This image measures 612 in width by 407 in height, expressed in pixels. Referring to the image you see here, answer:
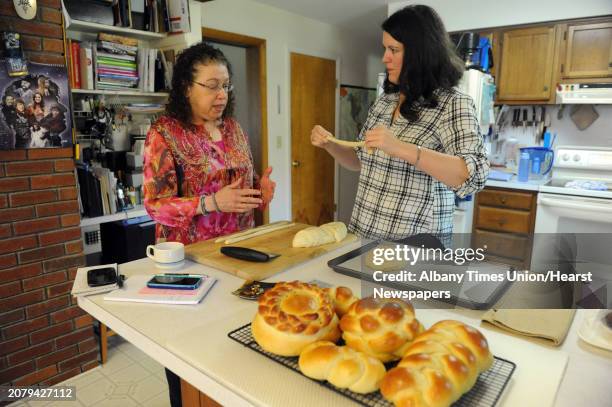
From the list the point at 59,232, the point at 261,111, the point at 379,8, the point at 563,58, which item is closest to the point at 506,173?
the point at 563,58

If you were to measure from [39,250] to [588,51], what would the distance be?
3696 millimetres

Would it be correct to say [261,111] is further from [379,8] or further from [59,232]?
[59,232]

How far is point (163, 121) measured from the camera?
1423mm

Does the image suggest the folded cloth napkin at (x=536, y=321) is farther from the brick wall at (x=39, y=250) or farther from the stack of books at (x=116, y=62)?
the stack of books at (x=116, y=62)

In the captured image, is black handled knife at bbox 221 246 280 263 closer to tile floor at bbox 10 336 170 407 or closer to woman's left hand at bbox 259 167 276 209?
woman's left hand at bbox 259 167 276 209

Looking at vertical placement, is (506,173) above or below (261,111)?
below

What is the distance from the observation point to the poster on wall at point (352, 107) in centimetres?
475

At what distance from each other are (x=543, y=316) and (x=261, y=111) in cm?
326

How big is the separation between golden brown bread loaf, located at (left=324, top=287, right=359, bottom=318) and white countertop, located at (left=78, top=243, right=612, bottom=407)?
149mm

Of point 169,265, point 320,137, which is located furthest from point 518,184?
point 169,265

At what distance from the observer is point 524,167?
10.3 feet

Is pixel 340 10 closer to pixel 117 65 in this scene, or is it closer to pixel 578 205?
pixel 117 65

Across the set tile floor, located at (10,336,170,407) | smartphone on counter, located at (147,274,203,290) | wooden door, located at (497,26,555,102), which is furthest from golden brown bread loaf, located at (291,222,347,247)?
wooden door, located at (497,26,555,102)

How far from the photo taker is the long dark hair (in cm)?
132
